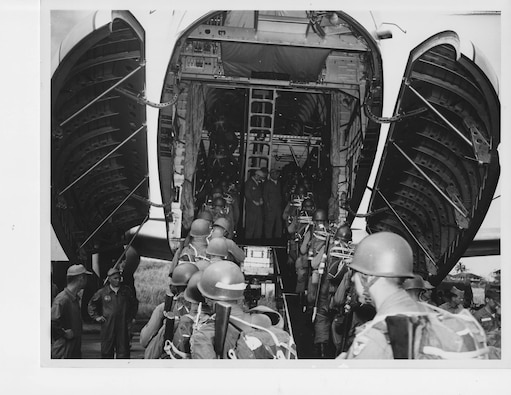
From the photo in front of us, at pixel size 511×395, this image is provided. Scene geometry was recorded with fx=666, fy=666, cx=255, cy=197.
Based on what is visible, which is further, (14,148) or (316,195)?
(316,195)

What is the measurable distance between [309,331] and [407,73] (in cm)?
189

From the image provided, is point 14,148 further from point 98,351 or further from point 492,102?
point 492,102

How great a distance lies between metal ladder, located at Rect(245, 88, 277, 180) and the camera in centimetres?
523

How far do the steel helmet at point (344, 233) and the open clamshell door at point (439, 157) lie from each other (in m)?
0.16

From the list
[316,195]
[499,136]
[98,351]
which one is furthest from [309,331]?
[499,136]

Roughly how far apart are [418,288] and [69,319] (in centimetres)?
226

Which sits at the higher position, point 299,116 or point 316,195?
point 299,116

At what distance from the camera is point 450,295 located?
4406 mm

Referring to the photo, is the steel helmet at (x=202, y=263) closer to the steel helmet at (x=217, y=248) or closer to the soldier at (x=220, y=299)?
the steel helmet at (x=217, y=248)

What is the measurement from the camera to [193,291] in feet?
13.1

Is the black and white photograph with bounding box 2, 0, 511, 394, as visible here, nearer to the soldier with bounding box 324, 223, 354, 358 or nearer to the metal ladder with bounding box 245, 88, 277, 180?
the soldier with bounding box 324, 223, 354, 358

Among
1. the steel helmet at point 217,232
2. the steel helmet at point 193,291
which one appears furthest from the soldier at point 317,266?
the steel helmet at point 193,291

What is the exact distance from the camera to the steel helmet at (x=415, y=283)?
413 centimetres

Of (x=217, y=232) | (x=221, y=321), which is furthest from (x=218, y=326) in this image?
(x=217, y=232)
